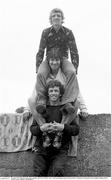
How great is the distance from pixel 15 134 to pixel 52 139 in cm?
77

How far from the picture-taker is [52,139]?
367 cm

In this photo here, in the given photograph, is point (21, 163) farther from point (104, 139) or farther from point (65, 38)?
point (65, 38)

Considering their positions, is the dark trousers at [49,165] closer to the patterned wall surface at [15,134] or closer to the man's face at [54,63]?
the patterned wall surface at [15,134]

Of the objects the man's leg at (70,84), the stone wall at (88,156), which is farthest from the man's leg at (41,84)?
the stone wall at (88,156)

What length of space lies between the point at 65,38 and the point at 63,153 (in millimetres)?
1557

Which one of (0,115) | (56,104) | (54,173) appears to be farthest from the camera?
(0,115)

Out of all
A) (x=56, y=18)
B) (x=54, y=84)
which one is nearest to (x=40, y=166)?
(x=54, y=84)

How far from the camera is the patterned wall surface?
4.21 m

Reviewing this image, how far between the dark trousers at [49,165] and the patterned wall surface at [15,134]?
51cm

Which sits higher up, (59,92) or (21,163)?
(59,92)

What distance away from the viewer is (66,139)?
384 centimetres

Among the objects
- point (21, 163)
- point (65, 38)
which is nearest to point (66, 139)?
point (21, 163)

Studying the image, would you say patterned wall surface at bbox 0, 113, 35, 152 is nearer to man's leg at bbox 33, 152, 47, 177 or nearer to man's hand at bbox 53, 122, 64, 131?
man's leg at bbox 33, 152, 47, 177

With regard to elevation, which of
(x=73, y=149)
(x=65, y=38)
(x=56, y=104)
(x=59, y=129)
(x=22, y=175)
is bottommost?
(x=22, y=175)
